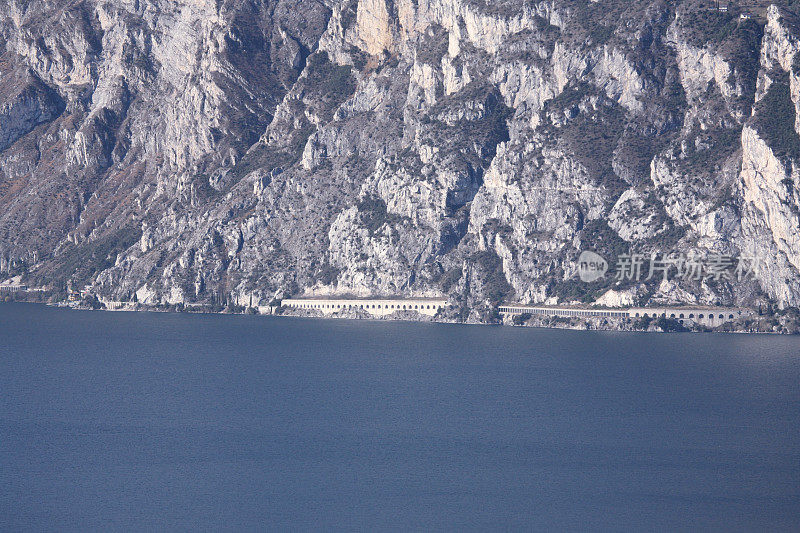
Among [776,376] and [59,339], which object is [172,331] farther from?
[776,376]

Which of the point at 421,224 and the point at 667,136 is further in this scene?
the point at 421,224

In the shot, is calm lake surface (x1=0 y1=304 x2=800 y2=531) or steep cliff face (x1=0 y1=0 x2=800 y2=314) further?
steep cliff face (x1=0 y1=0 x2=800 y2=314)

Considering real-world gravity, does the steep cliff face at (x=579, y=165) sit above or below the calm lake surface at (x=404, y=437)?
above

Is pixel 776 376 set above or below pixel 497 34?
below

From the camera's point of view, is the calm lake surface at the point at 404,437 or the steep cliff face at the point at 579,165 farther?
the steep cliff face at the point at 579,165

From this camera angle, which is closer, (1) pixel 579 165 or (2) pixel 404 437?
(2) pixel 404 437

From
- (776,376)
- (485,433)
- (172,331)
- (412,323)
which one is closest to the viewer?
(485,433)

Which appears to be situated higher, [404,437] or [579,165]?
[579,165]

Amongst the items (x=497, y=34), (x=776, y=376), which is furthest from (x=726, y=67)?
(x=776, y=376)
